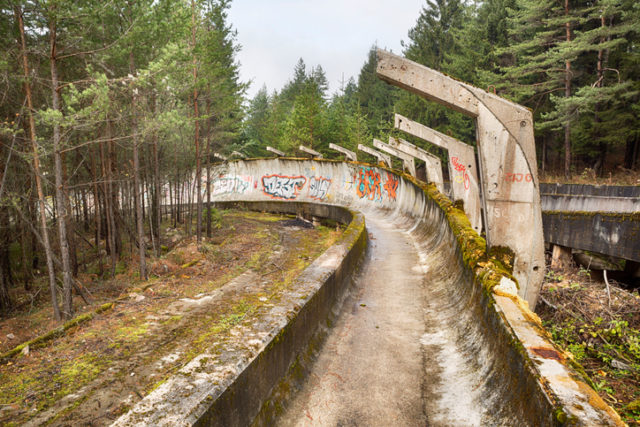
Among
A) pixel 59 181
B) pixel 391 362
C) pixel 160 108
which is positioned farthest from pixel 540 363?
pixel 160 108

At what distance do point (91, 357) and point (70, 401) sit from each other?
152 cm

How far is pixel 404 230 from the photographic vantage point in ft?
44.0

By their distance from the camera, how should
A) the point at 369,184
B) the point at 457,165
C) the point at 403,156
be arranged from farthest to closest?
the point at 369,184 → the point at 403,156 → the point at 457,165

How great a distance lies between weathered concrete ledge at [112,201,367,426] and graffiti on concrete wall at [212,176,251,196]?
25.0m

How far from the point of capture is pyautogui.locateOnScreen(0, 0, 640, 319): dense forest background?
8688 millimetres

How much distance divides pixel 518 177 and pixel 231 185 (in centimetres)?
2714

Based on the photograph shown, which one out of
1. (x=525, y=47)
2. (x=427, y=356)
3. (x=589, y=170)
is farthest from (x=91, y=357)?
(x=589, y=170)

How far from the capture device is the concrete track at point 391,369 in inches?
130

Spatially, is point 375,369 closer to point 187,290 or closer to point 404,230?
point 187,290

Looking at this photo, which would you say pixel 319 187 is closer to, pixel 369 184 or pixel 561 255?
pixel 369 184

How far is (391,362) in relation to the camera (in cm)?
427

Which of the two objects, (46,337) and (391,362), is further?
(46,337)

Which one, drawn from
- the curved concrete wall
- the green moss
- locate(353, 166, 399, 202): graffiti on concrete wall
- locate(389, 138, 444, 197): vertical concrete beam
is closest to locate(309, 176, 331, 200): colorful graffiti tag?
locate(353, 166, 399, 202): graffiti on concrete wall

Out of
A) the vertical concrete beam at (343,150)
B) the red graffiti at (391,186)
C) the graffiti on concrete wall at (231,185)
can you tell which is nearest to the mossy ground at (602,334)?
the red graffiti at (391,186)
